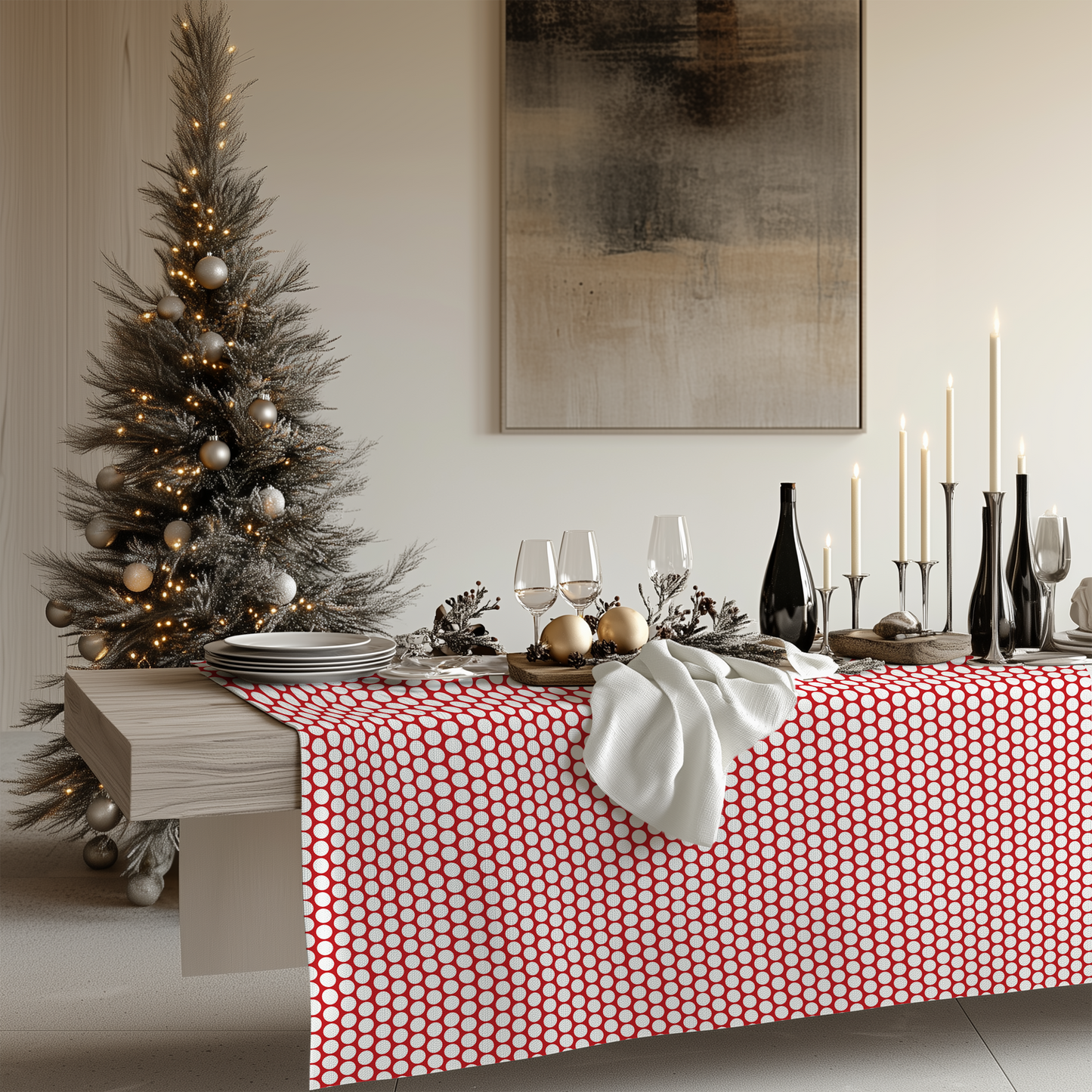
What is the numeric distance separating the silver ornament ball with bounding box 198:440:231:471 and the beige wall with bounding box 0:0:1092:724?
1068 millimetres

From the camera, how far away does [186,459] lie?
8.43 ft

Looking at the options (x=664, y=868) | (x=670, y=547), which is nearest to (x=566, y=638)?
(x=670, y=547)

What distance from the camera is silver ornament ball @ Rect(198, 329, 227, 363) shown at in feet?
8.41

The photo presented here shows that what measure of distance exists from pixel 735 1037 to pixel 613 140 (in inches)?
→ 108

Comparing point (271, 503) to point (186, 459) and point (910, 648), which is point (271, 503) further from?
point (910, 648)

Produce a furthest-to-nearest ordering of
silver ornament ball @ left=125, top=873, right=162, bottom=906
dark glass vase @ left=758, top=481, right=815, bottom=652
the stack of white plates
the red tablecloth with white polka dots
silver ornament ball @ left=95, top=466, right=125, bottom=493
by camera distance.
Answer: silver ornament ball @ left=95, top=466, right=125, bottom=493
silver ornament ball @ left=125, top=873, right=162, bottom=906
dark glass vase @ left=758, top=481, right=815, bottom=652
the stack of white plates
the red tablecloth with white polka dots

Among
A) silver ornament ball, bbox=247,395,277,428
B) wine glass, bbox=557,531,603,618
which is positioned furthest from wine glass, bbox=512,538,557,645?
silver ornament ball, bbox=247,395,277,428

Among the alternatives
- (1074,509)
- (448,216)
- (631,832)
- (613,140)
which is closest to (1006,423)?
(1074,509)

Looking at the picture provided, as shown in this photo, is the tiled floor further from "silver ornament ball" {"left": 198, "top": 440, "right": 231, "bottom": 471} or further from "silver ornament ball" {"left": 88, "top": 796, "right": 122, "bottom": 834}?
"silver ornament ball" {"left": 198, "top": 440, "right": 231, "bottom": 471}

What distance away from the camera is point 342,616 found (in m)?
2.69

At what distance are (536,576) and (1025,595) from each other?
2.93ft

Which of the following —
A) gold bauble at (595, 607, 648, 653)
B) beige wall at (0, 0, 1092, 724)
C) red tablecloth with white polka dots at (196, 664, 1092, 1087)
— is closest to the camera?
red tablecloth with white polka dots at (196, 664, 1092, 1087)

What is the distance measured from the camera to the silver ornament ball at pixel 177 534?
2.52m

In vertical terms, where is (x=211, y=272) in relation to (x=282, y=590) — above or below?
above
